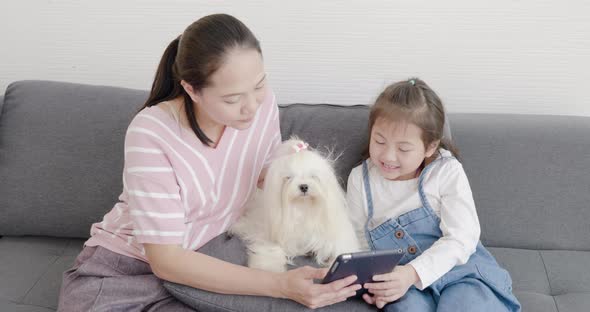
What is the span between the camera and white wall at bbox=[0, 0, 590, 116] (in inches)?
88.4

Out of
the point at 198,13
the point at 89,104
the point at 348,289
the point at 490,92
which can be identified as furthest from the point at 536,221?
the point at 89,104

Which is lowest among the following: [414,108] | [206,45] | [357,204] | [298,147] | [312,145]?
[357,204]

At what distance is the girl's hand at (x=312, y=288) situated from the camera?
1.51 meters

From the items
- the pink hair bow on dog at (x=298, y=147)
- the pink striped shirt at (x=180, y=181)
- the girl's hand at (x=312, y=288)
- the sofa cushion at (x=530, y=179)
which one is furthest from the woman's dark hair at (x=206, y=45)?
the sofa cushion at (x=530, y=179)

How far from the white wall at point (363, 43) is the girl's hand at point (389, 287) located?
976mm

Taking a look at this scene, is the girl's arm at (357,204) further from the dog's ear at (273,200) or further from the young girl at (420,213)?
the dog's ear at (273,200)

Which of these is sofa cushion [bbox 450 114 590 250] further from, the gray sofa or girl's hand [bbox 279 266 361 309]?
girl's hand [bbox 279 266 361 309]

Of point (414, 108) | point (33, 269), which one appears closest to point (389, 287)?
point (414, 108)

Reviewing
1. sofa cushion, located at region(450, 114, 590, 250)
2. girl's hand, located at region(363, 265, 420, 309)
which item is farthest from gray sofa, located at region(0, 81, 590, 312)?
girl's hand, located at region(363, 265, 420, 309)

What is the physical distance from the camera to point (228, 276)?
1.58 m

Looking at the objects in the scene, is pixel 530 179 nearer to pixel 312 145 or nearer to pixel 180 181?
pixel 312 145

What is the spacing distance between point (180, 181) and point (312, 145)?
61 centimetres

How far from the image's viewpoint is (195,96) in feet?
5.06

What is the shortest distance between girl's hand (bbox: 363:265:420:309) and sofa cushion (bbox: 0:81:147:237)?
109cm
